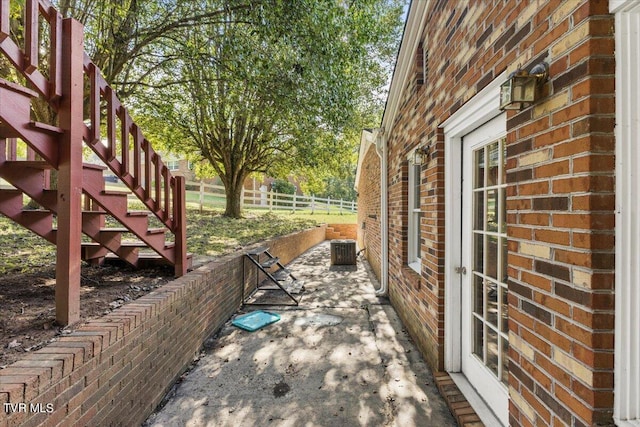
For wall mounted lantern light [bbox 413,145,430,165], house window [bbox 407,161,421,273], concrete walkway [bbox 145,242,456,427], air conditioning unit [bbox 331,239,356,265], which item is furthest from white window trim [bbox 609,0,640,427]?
air conditioning unit [bbox 331,239,356,265]

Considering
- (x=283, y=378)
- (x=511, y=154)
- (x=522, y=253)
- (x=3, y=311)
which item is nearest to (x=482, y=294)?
(x=522, y=253)

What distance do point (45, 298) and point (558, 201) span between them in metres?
3.99

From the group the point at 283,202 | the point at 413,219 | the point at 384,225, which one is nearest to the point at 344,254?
the point at 384,225

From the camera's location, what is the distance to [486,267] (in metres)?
2.56

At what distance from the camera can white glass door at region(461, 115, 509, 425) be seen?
2305 millimetres

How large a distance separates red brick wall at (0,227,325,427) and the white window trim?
258 cm

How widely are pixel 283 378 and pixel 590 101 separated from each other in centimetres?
313

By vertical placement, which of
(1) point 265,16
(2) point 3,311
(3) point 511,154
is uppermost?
(1) point 265,16

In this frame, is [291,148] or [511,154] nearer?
[511,154]

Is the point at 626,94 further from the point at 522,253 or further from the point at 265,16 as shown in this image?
the point at 265,16

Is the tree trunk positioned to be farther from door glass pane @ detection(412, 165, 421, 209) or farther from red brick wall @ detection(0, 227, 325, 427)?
door glass pane @ detection(412, 165, 421, 209)

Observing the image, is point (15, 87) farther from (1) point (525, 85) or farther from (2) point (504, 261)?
(2) point (504, 261)

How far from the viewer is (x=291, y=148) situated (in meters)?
13.2

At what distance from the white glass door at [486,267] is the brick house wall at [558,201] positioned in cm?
41
